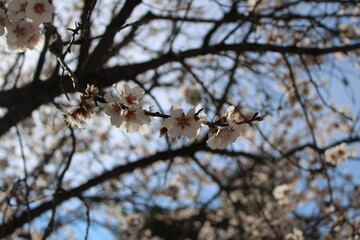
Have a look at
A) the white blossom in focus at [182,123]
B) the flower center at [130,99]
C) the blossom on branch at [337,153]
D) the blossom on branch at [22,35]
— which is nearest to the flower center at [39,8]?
the blossom on branch at [22,35]

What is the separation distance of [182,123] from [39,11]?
2.89ft

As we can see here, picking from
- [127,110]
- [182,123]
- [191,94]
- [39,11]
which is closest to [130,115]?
[127,110]

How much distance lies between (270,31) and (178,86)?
1.72 metres

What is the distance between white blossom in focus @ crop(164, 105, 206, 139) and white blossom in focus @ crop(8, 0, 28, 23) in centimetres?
84

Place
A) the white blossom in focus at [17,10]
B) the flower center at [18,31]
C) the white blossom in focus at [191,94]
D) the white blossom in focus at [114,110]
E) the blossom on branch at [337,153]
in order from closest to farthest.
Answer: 1. the white blossom in focus at [114,110]
2. the white blossom in focus at [17,10]
3. the flower center at [18,31]
4. the blossom on branch at [337,153]
5. the white blossom in focus at [191,94]

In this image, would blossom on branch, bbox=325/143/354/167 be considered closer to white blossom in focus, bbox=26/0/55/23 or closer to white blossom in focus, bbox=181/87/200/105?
white blossom in focus, bbox=181/87/200/105

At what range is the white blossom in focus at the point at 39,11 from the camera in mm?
1771

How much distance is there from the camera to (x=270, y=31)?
3.94m

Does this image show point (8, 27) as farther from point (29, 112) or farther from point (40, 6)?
point (29, 112)

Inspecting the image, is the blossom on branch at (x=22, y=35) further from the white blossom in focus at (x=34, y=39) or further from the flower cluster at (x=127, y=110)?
the flower cluster at (x=127, y=110)

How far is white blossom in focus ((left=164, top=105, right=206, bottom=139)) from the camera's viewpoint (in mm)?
1553

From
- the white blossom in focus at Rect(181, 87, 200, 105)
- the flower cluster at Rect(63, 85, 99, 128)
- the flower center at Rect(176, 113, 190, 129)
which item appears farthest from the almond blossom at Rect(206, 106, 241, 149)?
the white blossom in focus at Rect(181, 87, 200, 105)

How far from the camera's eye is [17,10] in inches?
70.5

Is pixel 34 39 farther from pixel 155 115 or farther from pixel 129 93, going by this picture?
pixel 155 115
